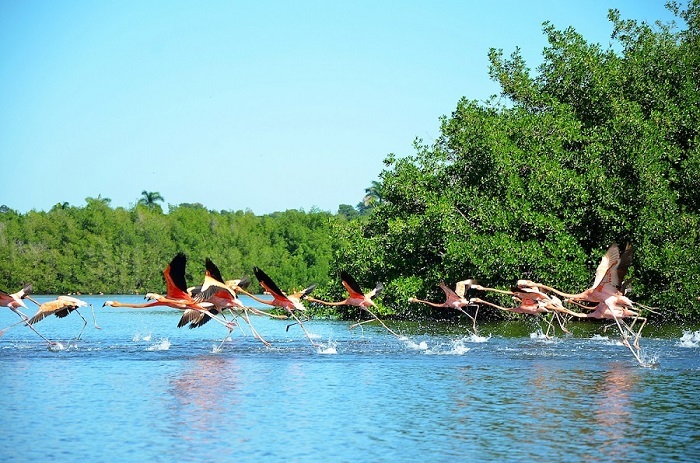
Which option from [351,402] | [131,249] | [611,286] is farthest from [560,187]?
[131,249]

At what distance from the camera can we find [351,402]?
1638 cm

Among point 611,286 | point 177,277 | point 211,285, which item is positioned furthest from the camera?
point 211,285

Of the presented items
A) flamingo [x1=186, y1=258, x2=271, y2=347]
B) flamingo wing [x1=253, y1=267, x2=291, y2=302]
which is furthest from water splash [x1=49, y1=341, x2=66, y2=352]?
flamingo wing [x1=253, y1=267, x2=291, y2=302]

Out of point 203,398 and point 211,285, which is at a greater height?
point 211,285

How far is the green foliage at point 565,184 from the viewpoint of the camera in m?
33.6

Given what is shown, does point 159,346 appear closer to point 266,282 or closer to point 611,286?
point 266,282

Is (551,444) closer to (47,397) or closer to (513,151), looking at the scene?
(47,397)

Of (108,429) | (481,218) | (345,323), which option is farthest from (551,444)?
(345,323)

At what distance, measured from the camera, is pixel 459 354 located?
23.5 metres

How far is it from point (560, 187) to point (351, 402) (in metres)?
19.6

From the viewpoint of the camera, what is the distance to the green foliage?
33.6 metres

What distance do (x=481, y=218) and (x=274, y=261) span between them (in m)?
65.6

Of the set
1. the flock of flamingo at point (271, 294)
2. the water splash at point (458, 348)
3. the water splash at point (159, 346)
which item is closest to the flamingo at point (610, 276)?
the flock of flamingo at point (271, 294)

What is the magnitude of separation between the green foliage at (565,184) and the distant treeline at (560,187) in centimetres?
5
